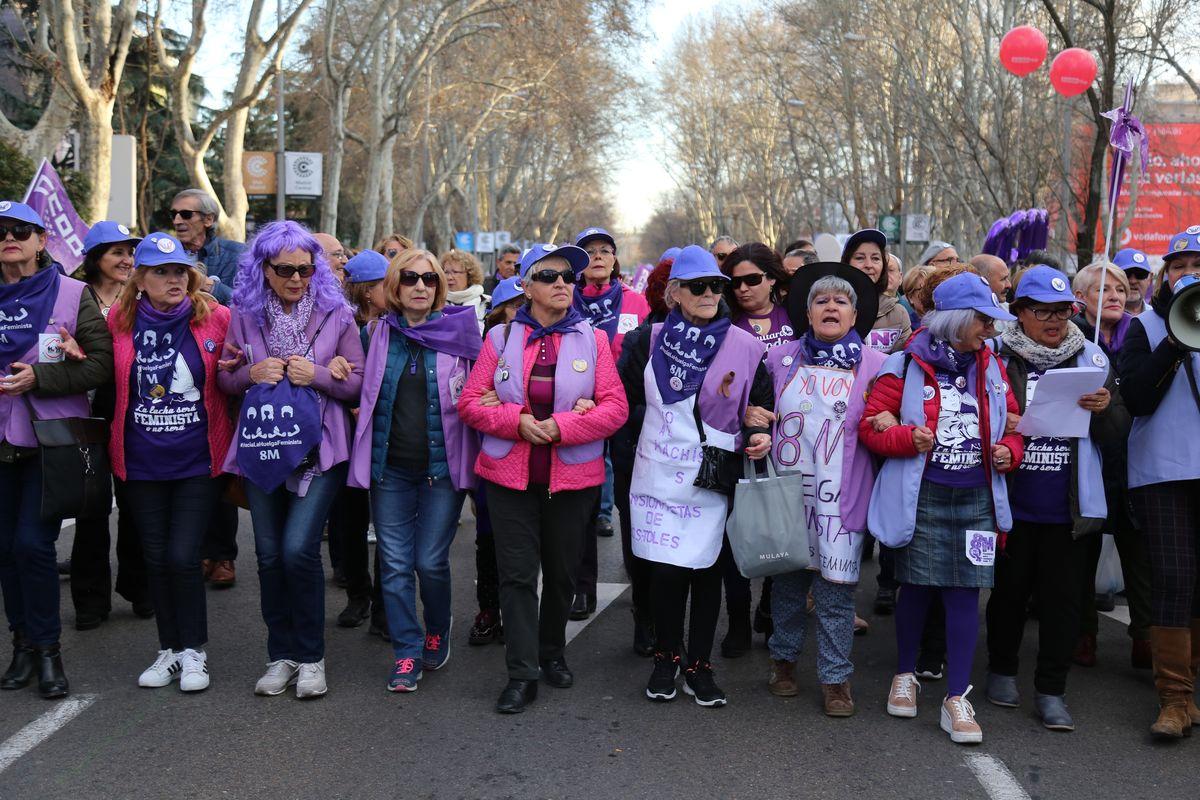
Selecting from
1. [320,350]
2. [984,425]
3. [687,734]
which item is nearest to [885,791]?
[687,734]

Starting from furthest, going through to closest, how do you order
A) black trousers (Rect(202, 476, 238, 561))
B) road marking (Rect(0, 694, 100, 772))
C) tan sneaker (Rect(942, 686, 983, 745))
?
black trousers (Rect(202, 476, 238, 561))
tan sneaker (Rect(942, 686, 983, 745))
road marking (Rect(0, 694, 100, 772))

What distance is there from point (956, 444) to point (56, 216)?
604cm

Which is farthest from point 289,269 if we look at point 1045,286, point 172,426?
point 1045,286

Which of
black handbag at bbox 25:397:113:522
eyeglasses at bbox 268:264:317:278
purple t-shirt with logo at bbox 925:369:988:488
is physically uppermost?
eyeglasses at bbox 268:264:317:278

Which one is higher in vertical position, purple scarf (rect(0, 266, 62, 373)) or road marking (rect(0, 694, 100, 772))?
purple scarf (rect(0, 266, 62, 373))

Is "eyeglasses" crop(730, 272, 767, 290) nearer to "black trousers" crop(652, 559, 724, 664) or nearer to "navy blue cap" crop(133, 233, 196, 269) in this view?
"black trousers" crop(652, 559, 724, 664)

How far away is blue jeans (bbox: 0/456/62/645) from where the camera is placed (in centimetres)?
514

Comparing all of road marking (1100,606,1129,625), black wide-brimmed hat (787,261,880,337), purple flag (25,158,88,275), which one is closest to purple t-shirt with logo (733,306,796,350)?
black wide-brimmed hat (787,261,880,337)

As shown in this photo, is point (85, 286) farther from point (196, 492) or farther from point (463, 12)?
point (463, 12)

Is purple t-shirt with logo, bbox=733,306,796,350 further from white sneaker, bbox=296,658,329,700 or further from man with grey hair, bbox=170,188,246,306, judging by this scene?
man with grey hair, bbox=170,188,246,306

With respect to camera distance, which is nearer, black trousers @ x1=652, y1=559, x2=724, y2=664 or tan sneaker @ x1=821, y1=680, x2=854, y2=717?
tan sneaker @ x1=821, y1=680, x2=854, y2=717

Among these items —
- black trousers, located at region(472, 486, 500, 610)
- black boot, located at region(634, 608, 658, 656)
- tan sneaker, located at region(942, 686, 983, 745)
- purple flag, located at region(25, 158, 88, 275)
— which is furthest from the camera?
purple flag, located at region(25, 158, 88, 275)

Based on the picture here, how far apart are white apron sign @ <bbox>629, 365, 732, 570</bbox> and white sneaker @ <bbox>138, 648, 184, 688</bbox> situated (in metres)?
2.12

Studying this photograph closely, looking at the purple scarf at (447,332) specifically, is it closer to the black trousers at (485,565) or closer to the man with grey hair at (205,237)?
the black trousers at (485,565)
